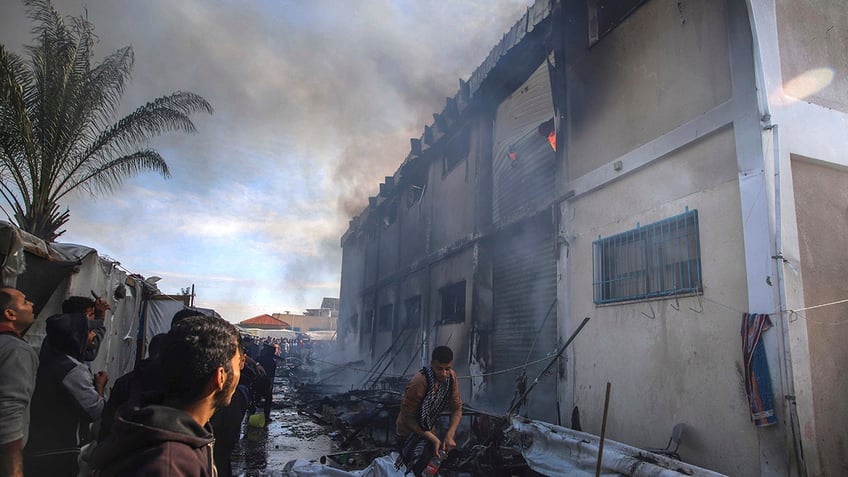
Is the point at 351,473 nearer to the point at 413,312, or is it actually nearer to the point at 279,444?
the point at 279,444

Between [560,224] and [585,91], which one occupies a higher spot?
[585,91]

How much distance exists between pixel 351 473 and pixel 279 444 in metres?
3.13

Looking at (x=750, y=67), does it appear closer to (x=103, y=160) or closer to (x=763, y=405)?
(x=763, y=405)

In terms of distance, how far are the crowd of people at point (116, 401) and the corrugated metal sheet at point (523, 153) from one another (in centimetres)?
596

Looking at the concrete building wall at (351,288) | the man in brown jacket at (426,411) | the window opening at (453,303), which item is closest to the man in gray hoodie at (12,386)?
the man in brown jacket at (426,411)

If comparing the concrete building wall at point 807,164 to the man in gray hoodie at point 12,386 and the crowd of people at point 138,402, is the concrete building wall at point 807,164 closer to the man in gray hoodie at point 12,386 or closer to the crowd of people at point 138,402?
the crowd of people at point 138,402

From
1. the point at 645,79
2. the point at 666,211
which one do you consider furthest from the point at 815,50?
the point at 666,211

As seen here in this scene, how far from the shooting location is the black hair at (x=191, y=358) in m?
1.48

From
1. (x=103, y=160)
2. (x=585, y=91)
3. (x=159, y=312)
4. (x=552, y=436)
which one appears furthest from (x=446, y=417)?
(x=103, y=160)

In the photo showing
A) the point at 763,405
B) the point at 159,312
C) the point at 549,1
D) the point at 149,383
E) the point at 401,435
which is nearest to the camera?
the point at 149,383

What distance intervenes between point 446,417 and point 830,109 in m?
5.94

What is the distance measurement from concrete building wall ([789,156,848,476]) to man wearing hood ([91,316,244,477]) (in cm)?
461

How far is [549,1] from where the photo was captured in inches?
323

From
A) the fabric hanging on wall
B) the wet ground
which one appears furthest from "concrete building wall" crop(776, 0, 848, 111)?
the wet ground
